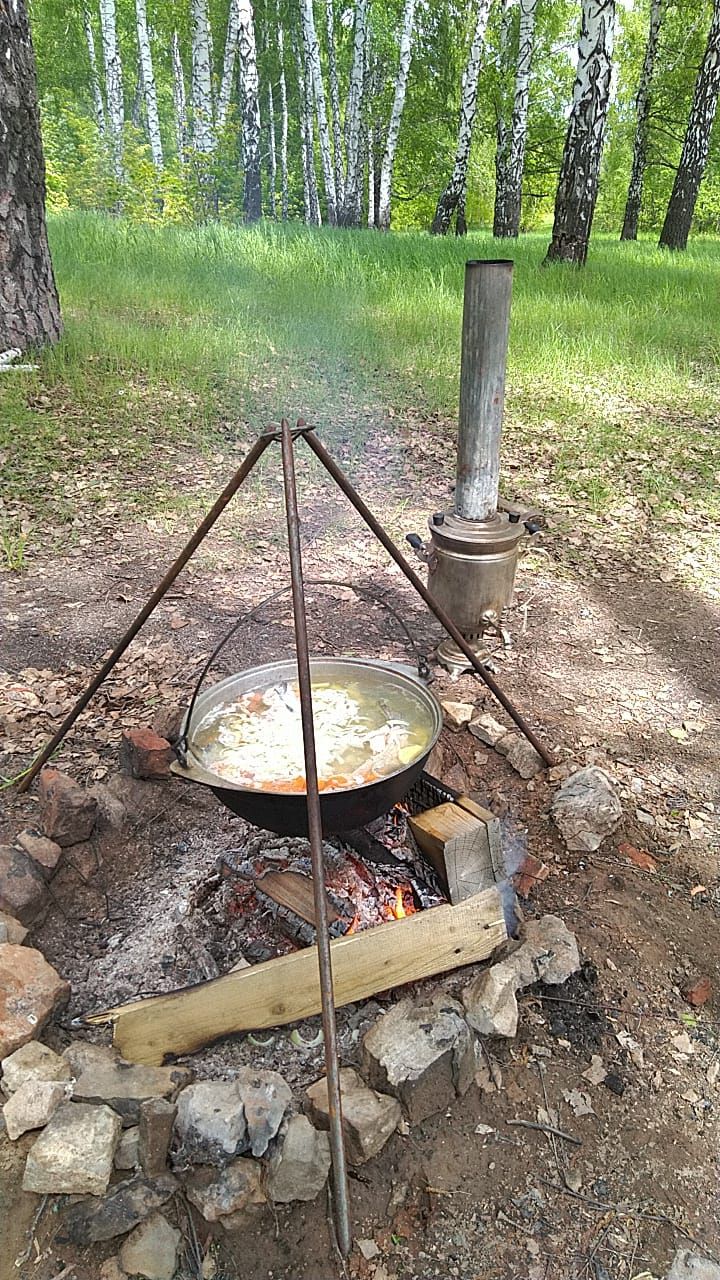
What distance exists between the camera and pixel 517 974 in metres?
2.15

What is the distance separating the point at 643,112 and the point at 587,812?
17.0 meters

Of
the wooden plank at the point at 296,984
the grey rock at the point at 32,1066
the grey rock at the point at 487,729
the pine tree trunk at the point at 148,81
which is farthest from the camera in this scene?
the pine tree trunk at the point at 148,81

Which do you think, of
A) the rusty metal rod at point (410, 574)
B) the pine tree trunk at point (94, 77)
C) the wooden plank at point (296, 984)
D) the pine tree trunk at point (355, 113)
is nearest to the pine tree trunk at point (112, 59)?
the pine tree trunk at point (94, 77)

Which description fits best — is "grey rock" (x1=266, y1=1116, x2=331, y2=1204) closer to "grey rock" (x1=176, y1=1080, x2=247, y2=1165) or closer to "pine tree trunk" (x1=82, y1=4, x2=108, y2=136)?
"grey rock" (x1=176, y1=1080, x2=247, y2=1165)

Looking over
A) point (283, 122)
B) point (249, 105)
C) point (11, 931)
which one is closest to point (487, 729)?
point (11, 931)

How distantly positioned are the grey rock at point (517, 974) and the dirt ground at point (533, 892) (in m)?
0.06

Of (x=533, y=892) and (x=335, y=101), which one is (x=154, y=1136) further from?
(x=335, y=101)

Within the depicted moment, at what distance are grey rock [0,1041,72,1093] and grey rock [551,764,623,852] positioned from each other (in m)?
1.68

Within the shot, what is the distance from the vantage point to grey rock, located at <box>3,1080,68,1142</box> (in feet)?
5.77

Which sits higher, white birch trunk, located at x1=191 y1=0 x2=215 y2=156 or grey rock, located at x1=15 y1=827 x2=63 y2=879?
white birch trunk, located at x1=191 y1=0 x2=215 y2=156

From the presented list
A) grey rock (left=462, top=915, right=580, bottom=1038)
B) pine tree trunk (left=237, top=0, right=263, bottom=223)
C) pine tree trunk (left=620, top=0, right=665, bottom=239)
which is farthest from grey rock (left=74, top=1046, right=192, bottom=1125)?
pine tree trunk (left=620, top=0, right=665, bottom=239)

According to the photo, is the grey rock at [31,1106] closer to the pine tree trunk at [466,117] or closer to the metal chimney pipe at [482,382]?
the metal chimney pipe at [482,382]

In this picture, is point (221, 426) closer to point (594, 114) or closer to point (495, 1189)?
point (495, 1189)

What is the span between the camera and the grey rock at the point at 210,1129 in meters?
1.70
